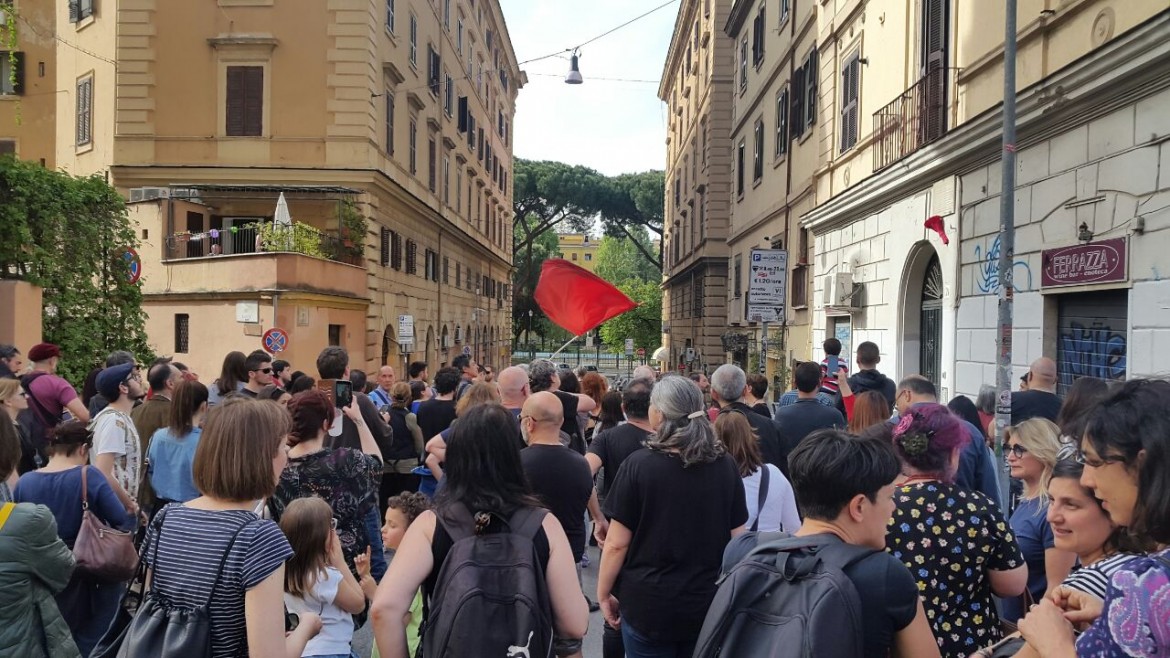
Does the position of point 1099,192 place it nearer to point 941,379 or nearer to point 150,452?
point 941,379

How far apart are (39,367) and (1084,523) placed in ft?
26.2

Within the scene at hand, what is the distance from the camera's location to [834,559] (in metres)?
2.29

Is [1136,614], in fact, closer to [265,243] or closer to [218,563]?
[218,563]

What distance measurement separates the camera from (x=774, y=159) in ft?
69.3

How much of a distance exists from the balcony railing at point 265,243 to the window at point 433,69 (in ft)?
29.7

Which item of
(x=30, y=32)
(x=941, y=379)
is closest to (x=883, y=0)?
(x=941, y=379)

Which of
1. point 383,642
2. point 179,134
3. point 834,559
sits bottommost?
point 383,642

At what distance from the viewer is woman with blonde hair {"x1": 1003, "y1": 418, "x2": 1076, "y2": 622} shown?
10.7 feet

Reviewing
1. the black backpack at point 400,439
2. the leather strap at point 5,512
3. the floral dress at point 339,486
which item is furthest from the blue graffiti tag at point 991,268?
the leather strap at point 5,512

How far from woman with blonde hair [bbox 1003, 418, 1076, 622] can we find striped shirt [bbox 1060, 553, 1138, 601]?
1.35 meters

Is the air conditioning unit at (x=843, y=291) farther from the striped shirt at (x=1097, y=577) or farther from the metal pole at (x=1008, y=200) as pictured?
the striped shirt at (x=1097, y=577)

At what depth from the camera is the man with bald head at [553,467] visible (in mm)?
4160

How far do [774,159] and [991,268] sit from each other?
1195 cm

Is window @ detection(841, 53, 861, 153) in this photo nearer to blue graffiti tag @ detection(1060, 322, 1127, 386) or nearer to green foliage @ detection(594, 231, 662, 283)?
blue graffiti tag @ detection(1060, 322, 1127, 386)
